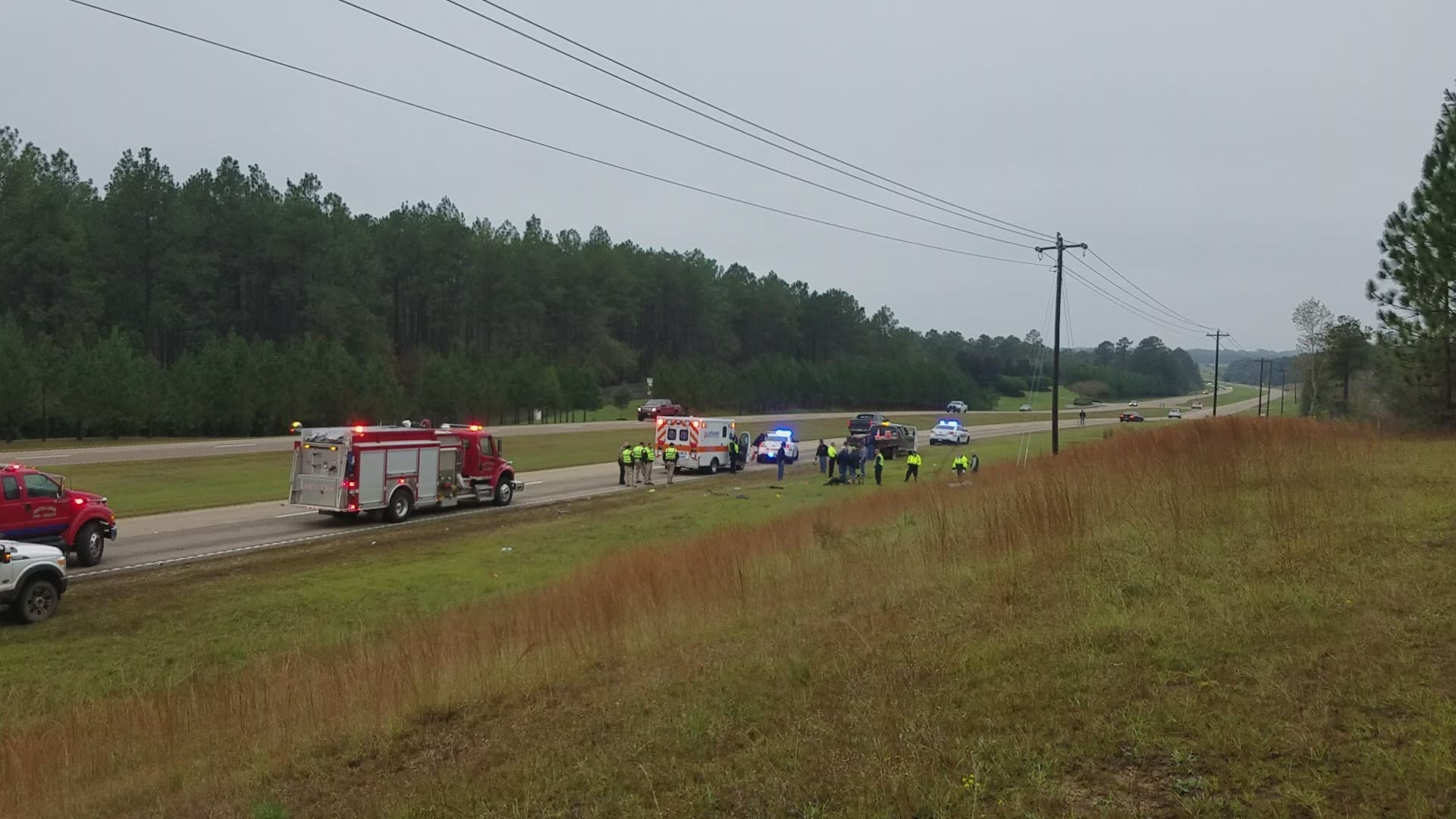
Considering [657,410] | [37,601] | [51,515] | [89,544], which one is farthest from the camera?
[657,410]

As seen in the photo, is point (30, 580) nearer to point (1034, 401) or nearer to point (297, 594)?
point (297, 594)

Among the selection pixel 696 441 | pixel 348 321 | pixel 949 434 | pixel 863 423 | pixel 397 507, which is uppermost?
pixel 348 321

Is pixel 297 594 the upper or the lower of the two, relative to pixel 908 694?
lower

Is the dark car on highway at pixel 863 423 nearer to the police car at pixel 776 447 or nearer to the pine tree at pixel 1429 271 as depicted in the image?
the police car at pixel 776 447

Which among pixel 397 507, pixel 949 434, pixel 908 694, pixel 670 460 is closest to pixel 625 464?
pixel 670 460

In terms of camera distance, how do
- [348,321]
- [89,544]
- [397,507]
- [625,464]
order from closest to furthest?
[89,544] → [397,507] → [625,464] → [348,321]

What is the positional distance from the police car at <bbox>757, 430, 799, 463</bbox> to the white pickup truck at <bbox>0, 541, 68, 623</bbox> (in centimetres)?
3429

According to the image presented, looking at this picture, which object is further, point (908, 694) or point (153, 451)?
point (153, 451)

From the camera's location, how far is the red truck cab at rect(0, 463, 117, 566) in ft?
58.3

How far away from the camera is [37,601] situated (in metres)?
14.7

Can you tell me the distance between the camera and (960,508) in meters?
16.2

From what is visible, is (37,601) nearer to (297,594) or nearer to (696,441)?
(297,594)

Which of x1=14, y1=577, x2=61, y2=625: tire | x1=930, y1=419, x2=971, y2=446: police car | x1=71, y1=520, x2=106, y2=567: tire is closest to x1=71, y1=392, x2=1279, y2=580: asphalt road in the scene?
x1=71, y1=520, x2=106, y2=567: tire

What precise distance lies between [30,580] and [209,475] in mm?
24170
